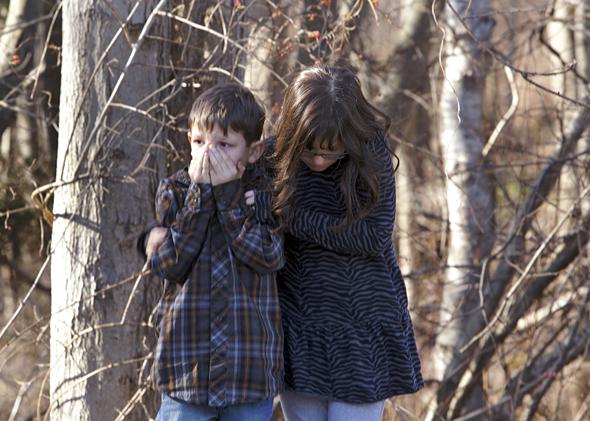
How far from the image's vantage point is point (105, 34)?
3.59 m

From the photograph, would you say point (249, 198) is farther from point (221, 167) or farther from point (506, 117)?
point (506, 117)

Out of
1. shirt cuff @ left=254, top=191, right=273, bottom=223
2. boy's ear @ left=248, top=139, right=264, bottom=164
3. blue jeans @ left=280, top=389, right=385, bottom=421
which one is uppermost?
boy's ear @ left=248, top=139, right=264, bottom=164

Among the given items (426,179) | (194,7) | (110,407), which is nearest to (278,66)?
(194,7)

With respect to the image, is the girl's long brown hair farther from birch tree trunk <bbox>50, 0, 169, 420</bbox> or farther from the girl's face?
birch tree trunk <bbox>50, 0, 169, 420</bbox>

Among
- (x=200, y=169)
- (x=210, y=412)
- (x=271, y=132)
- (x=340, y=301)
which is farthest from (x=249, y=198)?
(x=271, y=132)

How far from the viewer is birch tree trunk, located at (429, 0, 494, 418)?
564cm

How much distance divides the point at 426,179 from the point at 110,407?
11.7ft

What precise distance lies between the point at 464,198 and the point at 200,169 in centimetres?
317

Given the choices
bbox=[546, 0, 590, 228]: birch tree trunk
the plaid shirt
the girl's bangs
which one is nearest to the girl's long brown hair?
the girl's bangs

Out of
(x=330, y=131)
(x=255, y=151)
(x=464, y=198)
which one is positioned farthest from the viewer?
(x=464, y=198)

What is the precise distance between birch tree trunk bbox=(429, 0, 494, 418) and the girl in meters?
2.84

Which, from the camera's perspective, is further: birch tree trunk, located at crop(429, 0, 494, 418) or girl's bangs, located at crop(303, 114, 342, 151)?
birch tree trunk, located at crop(429, 0, 494, 418)

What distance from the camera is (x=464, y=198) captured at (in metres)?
5.62

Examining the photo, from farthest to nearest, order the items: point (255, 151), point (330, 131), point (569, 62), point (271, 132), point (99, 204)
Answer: point (569, 62)
point (271, 132)
point (99, 204)
point (255, 151)
point (330, 131)
